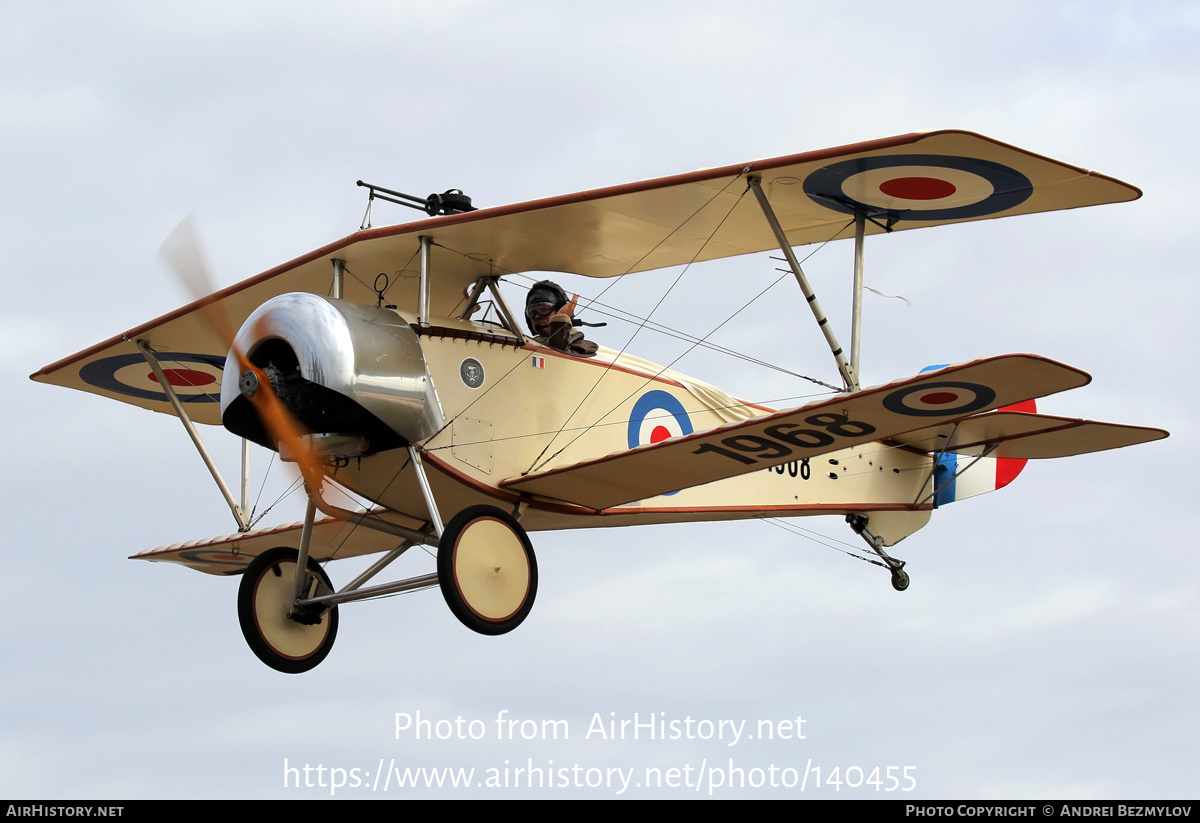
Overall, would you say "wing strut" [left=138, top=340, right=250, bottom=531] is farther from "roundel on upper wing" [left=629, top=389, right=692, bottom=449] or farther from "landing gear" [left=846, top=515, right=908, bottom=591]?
"landing gear" [left=846, top=515, right=908, bottom=591]

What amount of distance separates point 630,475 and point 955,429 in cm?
412

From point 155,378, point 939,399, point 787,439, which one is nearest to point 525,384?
point 787,439

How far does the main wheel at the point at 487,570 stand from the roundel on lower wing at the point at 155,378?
4149mm

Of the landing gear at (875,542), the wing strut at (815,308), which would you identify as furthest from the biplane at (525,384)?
the landing gear at (875,542)

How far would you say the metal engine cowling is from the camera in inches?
396

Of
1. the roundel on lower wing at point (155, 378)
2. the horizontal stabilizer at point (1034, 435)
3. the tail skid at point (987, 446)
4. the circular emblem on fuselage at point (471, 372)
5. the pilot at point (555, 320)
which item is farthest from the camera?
the roundel on lower wing at point (155, 378)

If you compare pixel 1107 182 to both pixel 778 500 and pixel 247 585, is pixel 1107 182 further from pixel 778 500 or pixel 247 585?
pixel 247 585

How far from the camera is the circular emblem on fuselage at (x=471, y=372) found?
11164 mm

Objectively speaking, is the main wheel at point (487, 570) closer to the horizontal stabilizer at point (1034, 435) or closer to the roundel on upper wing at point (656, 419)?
the roundel on upper wing at point (656, 419)

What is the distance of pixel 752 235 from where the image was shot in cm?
1180

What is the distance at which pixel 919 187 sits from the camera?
10.9 meters

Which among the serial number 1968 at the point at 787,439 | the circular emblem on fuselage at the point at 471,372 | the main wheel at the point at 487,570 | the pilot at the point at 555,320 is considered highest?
the pilot at the point at 555,320

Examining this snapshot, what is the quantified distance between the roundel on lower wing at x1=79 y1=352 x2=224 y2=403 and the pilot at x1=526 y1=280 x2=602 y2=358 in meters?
2.96

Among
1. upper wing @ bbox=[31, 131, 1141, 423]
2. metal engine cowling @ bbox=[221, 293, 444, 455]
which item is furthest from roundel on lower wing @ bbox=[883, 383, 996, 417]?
metal engine cowling @ bbox=[221, 293, 444, 455]
